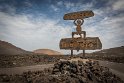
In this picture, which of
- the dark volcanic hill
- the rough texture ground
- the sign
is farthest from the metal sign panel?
the dark volcanic hill

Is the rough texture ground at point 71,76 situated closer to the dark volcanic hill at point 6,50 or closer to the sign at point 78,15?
the sign at point 78,15

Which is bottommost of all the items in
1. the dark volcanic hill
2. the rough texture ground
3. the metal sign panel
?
the rough texture ground

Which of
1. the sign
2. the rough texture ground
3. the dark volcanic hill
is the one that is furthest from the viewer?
the dark volcanic hill

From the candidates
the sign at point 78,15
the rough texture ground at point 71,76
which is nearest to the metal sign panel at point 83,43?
the rough texture ground at point 71,76

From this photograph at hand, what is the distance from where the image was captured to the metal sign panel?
1234 centimetres

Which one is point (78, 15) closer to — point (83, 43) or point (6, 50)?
point (83, 43)

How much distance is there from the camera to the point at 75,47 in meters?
12.9

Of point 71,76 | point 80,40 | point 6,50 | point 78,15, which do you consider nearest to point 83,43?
point 80,40

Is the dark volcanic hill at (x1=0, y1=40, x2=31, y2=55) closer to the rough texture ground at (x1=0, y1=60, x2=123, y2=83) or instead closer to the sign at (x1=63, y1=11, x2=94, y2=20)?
the rough texture ground at (x1=0, y1=60, x2=123, y2=83)

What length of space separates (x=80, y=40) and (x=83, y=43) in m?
0.33

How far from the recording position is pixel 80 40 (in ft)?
41.7

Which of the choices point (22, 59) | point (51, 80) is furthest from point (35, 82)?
point (22, 59)

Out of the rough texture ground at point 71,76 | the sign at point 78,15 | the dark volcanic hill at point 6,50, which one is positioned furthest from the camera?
the dark volcanic hill at point 6,50

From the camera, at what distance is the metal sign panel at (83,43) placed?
40.5ft
